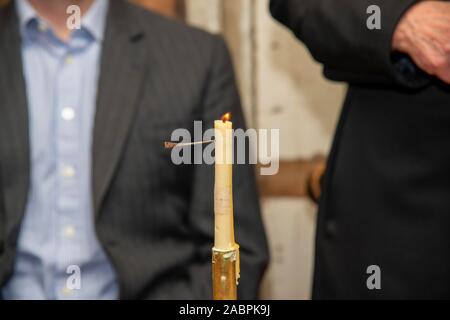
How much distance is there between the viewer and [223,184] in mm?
516

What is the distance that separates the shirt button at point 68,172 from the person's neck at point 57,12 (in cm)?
28

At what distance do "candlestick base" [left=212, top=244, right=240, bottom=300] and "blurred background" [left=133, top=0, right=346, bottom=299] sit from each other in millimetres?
1146

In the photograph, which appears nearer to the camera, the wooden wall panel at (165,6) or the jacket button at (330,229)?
the jacket button at (330,229)

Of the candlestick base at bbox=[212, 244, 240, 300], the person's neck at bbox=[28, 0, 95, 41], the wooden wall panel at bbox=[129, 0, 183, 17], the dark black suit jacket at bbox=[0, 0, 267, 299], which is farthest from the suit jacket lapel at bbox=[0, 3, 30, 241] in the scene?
the candlestick base at bbox=[212, 244, 240, 300]

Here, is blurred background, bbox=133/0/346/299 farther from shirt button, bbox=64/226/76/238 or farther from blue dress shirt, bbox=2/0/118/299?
shirt button, bbox=64/226/76/238

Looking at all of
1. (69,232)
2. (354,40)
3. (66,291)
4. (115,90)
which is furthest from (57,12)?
(354,40)

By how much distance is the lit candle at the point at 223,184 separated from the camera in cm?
51

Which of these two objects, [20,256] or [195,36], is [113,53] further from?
[20,256]

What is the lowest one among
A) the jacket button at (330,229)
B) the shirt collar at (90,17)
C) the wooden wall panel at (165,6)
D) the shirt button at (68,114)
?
the jacket button at (330,229)

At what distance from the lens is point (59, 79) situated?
1245mm

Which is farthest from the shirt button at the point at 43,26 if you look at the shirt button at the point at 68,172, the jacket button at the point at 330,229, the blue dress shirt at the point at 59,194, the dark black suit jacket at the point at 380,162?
the jacket button at the point at 330,229

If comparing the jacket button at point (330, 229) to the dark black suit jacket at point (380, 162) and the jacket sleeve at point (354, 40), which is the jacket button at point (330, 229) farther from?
the jacket sleeve at point (354, 40)

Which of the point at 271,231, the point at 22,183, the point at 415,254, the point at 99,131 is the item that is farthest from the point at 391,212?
the point at 271,231

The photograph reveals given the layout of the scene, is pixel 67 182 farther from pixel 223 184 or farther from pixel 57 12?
pixel 223 184
